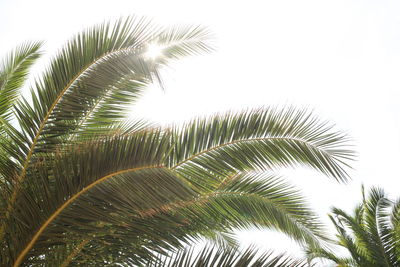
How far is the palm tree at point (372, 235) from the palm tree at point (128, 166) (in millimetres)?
5602

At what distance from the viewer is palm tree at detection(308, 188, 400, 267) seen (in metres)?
9.02

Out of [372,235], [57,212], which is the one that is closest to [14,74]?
[57,212]

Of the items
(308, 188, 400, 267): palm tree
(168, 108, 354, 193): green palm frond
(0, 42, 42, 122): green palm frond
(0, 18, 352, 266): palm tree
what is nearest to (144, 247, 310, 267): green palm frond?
(0, 18, 352, 266): palm tree

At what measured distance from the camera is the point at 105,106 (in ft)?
14.4

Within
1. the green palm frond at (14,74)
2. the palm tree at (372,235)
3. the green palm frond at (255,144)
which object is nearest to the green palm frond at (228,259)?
the green palm frond at (255,144)

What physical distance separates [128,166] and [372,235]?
28.3ft

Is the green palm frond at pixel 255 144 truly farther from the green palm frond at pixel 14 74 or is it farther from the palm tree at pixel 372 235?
the palm tree at pixel 372 235

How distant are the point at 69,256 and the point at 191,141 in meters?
1.44

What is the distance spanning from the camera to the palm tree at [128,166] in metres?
2.66

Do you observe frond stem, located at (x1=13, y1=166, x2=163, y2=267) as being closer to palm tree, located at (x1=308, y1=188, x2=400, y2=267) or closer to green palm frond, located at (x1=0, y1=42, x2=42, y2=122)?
green palm frond, located at (x1=0, y1=42, x2=42, y2=122)

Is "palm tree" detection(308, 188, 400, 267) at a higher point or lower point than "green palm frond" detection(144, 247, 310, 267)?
higher

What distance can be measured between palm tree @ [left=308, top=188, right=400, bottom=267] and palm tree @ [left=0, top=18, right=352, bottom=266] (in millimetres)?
5602

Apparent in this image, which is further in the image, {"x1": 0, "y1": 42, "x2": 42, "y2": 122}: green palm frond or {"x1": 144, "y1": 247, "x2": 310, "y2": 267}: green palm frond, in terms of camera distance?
{"x1": 0, "y1": 42, "x2": 42, "y2": 122}: green palm frond

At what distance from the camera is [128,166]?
8.64ft
